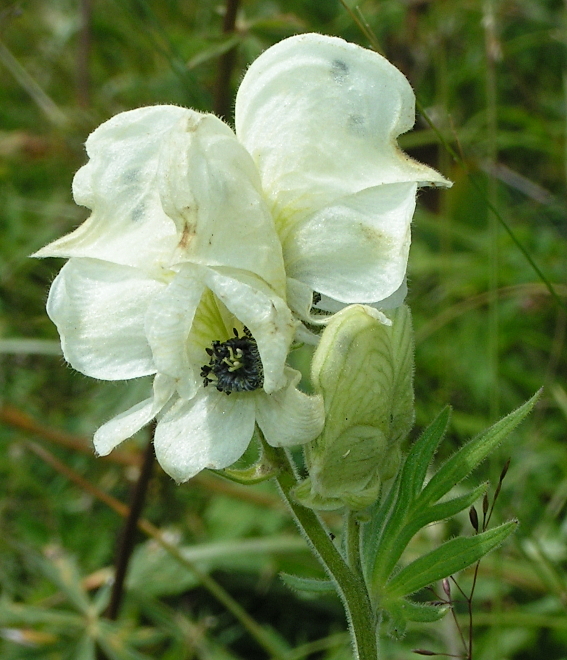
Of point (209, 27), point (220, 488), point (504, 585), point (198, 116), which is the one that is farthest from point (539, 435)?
point (209, 27)

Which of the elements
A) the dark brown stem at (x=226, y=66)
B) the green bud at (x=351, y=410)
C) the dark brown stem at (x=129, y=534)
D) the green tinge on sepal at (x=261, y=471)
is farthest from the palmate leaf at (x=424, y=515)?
the dark brown stem at (x=226, y=66)

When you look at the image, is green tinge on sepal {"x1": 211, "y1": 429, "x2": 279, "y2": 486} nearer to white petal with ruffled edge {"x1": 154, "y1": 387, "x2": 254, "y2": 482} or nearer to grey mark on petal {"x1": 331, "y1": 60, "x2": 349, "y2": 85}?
white petal with ruffled edge {"x1": 154, "y1": 387, "x2": 254, "y2": 482}

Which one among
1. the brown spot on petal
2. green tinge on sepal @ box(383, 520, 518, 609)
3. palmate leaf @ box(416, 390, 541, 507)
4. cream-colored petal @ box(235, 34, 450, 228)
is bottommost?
green tinge on sepal @ box(383, 520, 518, 609)

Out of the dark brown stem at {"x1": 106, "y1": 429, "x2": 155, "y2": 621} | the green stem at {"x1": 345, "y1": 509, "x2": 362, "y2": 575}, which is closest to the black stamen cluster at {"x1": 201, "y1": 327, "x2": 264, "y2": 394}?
the green stem at {"x1": 345, "y1": 509, "x2": 362, "y2": 575}

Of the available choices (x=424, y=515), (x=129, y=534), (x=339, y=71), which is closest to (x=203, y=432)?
(x=424, y=515)

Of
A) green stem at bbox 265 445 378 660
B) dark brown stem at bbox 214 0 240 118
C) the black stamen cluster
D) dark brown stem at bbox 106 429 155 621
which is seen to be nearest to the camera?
the black stamen cluster

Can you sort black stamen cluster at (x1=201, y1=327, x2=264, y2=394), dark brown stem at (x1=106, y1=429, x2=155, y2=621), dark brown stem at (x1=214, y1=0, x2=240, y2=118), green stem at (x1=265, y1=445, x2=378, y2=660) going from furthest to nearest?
dark brown stem at (x1=214, y1=0, x2=240, y2=118)
dark brown stem at (x1=106, y1=429, x2=155, y2=621)
green stem at (x1=265, y1=445, x2=378, y2=660)
black stamen cluster at (x1=201, y1=327, x2=264, y2=394)

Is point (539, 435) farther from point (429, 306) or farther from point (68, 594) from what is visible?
point (68, 594)
